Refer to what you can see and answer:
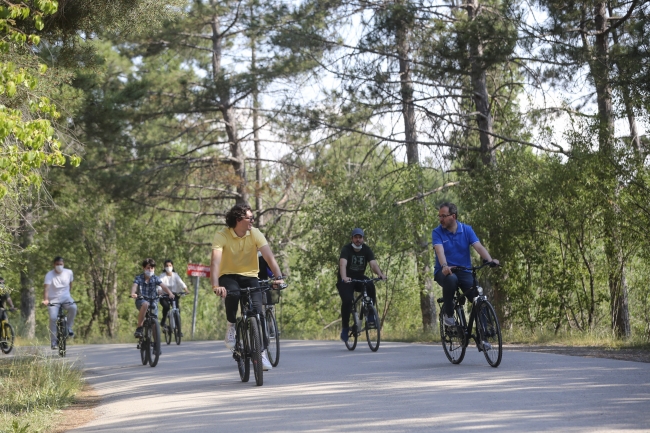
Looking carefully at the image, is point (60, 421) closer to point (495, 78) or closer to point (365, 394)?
point (365, 394)

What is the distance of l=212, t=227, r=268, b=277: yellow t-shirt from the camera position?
10820mm

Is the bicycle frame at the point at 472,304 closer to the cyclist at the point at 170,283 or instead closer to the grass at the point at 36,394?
the grass at the point at 36,394

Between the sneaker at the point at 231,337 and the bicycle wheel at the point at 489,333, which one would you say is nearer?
the bicycle wheel at the point at 489,333

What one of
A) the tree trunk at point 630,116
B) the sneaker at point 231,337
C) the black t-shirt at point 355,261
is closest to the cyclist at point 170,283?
the black t-shirt at point 355,261

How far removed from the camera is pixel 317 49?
2412 cm

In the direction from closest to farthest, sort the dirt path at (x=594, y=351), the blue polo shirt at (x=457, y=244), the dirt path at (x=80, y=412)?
the dirt path at (x=80, y=412)
the blue polo shirt at (x=457, y=244)
the dirt path at (x=594, y=351)

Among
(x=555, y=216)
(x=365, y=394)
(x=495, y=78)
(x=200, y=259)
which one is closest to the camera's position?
(x=365, y=394)

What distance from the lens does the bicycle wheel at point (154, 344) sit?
15.0 metres

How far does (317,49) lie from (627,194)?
10.5m

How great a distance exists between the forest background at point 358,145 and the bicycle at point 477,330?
4.72m

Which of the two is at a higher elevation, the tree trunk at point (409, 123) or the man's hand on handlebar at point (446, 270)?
the tree trunk at point (409, 123)

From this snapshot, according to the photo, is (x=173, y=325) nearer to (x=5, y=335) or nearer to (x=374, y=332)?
(x=5, y=335)

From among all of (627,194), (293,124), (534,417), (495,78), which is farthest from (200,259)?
(534,417)

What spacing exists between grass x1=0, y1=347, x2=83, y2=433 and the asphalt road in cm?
46
